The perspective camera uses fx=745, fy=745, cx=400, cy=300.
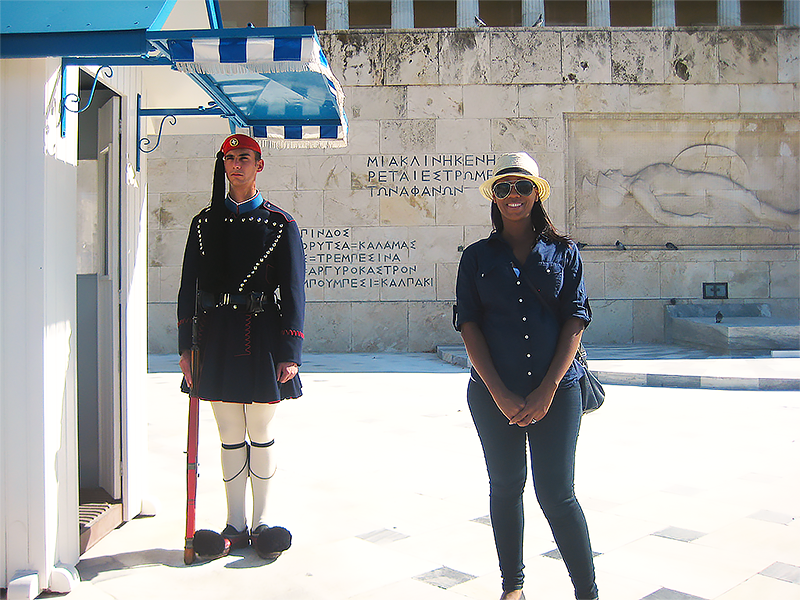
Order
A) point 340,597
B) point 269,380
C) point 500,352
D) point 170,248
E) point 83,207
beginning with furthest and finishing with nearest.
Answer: point 170,248 → point 83,207 → point 269,380 → point 340,597 → point 500,352

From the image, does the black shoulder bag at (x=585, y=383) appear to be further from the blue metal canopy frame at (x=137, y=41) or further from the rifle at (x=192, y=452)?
the rifle at (x=192, y=452)

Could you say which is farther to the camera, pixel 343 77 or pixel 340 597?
pixel 343 77

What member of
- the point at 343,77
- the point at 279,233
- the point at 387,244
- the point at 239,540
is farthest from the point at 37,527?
the point at 343,77

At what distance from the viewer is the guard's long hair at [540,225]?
2.93 m

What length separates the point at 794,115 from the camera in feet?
46.1

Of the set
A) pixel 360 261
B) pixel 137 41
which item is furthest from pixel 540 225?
pixel 360 261

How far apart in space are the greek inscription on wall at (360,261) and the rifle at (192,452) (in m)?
9.81

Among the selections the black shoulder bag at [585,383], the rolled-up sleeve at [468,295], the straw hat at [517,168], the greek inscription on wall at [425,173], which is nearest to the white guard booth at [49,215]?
the straw hat at [517,168]

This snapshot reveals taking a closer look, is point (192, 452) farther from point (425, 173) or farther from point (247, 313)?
point (425, 173)

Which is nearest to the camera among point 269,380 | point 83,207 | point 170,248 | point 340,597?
point 340,597

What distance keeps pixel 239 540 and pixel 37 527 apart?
96cm

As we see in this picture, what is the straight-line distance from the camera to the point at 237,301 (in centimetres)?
356

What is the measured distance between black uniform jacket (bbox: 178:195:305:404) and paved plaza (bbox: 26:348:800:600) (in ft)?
2.81

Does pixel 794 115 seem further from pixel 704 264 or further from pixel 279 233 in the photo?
pixel 279 233
